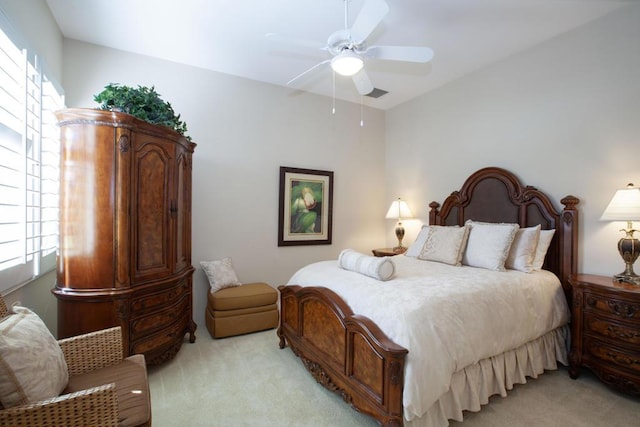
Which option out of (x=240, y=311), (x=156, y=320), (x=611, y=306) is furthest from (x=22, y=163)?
(x=611, y=306)

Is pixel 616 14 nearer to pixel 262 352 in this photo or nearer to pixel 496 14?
pixel 496 14

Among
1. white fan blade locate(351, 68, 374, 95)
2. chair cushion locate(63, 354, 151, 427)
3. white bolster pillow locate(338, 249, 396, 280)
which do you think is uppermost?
white fan blade locate(351, 68, 374, 95)

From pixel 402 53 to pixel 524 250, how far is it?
6.77ft

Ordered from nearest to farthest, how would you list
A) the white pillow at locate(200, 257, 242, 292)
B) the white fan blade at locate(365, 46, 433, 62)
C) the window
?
the window, the white fan blade at locate(365, 46, 433, 62), the white pillow at locate(200, 257, 242, 292)

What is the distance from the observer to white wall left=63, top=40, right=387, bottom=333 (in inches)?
130

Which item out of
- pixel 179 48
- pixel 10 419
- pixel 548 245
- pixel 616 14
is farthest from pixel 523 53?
pixel 10 419

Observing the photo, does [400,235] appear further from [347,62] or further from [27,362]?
[27,362]

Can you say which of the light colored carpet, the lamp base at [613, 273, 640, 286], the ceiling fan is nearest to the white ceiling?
the ceiling fan

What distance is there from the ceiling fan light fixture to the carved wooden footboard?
1.71m

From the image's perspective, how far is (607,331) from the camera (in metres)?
2.36

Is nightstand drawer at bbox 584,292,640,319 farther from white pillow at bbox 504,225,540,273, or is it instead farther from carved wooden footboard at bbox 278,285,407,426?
carved wooden footboard at bbox 278,285,407,426

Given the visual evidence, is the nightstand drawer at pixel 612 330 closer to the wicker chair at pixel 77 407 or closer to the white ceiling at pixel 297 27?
the white ceiling at pixel 297 27

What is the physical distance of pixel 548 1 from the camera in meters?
2.49

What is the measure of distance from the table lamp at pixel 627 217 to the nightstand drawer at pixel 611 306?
10.0 inches
